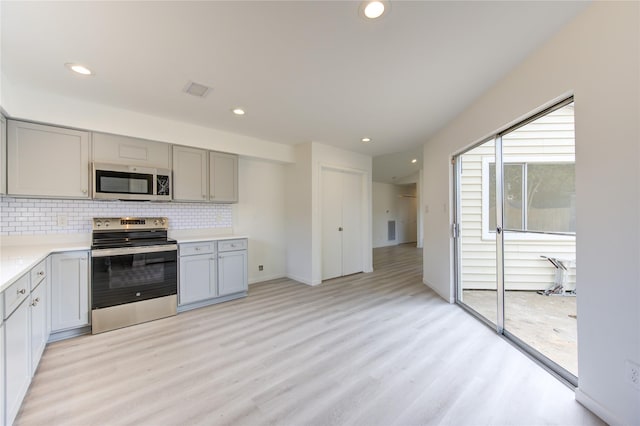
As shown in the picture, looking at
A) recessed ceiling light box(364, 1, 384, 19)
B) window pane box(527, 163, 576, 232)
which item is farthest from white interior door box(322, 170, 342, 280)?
recessed ceiling light box(364, 1, 384, 19)

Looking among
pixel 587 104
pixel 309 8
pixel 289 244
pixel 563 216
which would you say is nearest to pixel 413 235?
pixel 289 244

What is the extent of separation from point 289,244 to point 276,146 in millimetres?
1836

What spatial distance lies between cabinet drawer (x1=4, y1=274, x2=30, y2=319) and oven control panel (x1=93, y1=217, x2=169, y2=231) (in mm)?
1347

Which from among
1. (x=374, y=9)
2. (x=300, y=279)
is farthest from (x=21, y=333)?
(x=300, y=279)

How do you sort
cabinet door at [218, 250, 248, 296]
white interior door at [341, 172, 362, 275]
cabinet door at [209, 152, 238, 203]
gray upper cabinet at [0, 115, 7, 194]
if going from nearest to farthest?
1. gray upper cabinet at [0, 115, 7, 194]
2. cabinet door at [218, 250, 248, 296]
3. cabinet door at [209, 152, 238, 203]
4. white interior door at [341, 172, 362, 275]

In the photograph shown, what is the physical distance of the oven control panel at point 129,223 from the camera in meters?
3.00

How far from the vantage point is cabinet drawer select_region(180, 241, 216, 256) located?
3.26 metres

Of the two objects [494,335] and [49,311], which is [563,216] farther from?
[49,311]

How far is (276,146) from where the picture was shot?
4.55 metres

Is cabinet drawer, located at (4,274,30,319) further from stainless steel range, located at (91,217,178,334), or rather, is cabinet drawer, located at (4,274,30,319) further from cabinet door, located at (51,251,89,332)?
stainless steel range, located at (91,217,178,334)

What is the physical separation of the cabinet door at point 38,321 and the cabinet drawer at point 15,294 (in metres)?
0.21

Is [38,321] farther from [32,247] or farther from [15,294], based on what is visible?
[32,247]

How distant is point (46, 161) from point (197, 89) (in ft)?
5.74

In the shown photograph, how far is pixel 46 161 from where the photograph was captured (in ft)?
8.65
